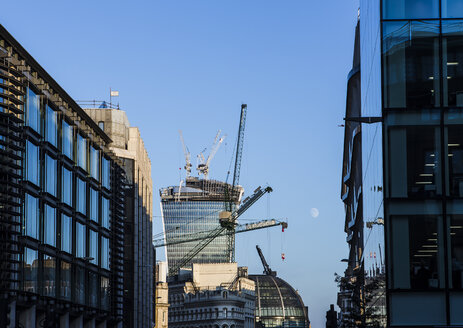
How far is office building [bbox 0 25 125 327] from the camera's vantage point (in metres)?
51.9

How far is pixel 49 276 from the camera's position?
62844mm

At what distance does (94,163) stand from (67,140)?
1007 centimetres

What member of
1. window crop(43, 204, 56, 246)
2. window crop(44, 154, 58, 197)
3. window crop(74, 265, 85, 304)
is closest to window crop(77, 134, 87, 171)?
window crop(74, 265, 85, 304)

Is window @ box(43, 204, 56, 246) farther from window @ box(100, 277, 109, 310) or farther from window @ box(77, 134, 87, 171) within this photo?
window @ box(100, 277, 109, 310)

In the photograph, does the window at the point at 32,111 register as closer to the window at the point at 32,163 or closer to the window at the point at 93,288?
the window at the point at 32,163

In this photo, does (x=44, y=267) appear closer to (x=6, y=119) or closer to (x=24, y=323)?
(x=24, y=323)

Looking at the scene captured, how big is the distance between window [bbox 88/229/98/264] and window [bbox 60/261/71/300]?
6.86 meters

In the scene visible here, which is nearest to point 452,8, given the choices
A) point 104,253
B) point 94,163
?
point 94,163

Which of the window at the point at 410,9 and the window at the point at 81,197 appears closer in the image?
the window at the point at 410,9

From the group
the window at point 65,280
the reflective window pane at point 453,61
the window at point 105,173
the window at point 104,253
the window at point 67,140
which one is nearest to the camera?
the reflective window pane at point 453,61

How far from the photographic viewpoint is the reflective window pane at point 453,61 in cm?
3177

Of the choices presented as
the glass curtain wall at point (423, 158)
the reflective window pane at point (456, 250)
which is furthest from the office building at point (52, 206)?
the reflective window pane at point (456, 250)

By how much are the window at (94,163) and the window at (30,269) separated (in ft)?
60.1

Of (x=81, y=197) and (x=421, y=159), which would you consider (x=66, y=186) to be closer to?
(x=81, y=197)
